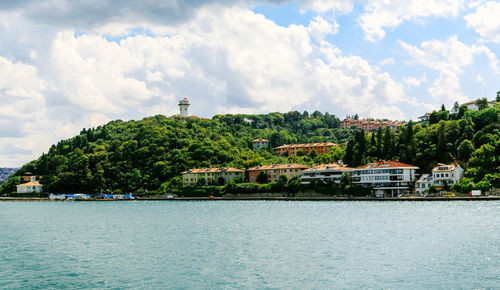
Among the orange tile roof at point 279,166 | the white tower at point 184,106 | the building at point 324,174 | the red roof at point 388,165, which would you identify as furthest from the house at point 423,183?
the white tower at point 184,106

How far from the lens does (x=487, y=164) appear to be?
2886 inches

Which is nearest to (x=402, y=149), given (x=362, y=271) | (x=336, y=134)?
(x=362, y=271)

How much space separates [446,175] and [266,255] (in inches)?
2279

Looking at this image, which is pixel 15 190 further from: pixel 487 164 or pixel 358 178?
pixel 487 164

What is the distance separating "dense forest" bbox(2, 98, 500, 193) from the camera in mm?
83375

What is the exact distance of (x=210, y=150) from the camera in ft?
401

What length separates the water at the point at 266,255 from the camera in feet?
69.3

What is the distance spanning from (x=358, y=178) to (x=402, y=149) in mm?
10900

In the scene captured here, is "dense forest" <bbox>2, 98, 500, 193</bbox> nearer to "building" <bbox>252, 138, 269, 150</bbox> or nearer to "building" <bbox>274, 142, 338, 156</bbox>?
"building" <bbox>252, 138, 269, 150</bbox>

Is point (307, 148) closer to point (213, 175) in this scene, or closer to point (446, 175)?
point (213, 175)

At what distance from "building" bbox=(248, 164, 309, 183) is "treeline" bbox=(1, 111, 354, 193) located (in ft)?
27.6

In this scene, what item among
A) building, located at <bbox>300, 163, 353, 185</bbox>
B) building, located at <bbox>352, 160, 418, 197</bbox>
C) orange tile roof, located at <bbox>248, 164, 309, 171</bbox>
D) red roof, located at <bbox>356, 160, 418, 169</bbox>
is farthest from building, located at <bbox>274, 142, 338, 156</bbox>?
building, located at <bbox>352, 160, 418, 197</bbox>

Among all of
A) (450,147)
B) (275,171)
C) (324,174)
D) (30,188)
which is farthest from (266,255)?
(30,188)

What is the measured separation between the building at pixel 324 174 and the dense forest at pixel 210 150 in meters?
5.85
